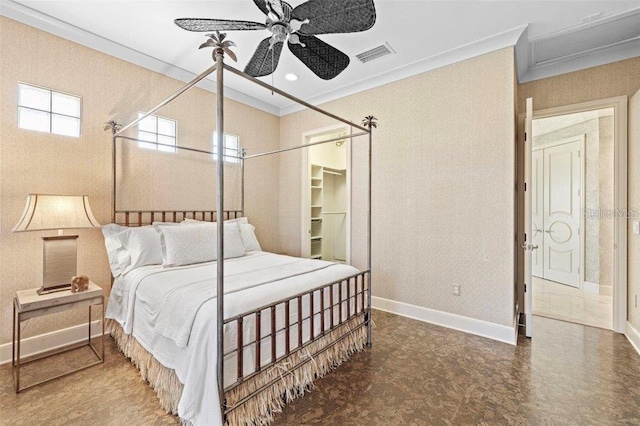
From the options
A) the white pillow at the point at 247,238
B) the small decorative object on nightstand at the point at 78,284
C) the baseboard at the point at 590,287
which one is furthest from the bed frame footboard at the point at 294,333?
the baseboard at the point at 590,287

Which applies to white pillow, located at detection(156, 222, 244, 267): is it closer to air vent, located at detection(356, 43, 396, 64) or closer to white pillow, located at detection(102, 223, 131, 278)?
white pillow, located at detection(102, 223, 131, 278)

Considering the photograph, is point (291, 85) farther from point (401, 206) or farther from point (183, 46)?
point (401, 206)

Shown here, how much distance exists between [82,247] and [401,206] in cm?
328

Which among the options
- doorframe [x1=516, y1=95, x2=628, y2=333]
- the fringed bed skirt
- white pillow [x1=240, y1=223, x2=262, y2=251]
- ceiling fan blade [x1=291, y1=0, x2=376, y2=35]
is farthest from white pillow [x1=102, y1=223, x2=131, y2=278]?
doorframe [x1=516, y1=95, x2=628, y2=333]

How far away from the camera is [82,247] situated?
2662 millimetres

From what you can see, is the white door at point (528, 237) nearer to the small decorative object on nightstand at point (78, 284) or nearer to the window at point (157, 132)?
the window at point (157, 132)

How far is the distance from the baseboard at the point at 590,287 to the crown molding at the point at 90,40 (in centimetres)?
604

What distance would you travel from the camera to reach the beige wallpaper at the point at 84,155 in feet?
7.51

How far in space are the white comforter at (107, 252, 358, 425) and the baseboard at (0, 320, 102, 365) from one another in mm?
406

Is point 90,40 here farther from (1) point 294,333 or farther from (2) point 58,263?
(1) point 294,333

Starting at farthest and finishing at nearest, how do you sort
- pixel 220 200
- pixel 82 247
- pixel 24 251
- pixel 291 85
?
pixel 291 85, pixel 82 247, pixel 24 251, pixel 220 200

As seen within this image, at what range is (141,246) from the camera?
2.55m

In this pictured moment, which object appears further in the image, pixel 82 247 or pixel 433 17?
pixel 82 247

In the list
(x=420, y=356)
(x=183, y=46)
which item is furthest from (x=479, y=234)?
(x=183, y=46)
